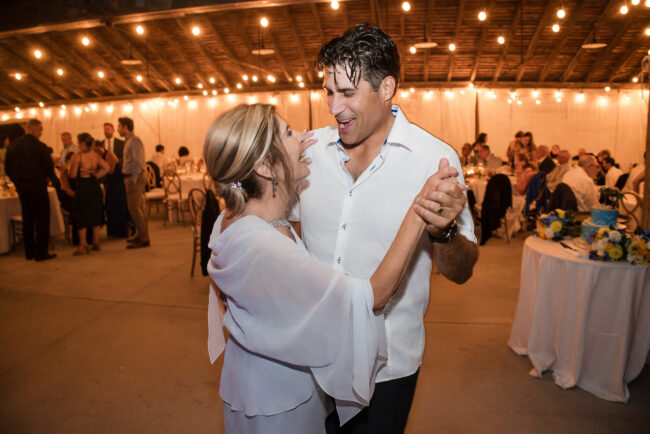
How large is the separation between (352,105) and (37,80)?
61.1ft

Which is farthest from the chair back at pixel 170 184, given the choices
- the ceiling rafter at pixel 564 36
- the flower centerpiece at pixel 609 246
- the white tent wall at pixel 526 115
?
the ceiling rafter at pixel 564 36

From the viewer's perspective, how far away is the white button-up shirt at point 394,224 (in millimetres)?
1409

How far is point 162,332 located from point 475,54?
1238cm

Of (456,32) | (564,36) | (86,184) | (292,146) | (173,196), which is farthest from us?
(564,36)

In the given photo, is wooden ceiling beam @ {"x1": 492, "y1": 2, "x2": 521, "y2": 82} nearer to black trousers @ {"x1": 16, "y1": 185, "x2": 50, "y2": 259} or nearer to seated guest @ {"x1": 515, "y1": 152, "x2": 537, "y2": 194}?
seated guest @ {"x1": 515, "y1": 152, "x2": 537, "y2": 194}

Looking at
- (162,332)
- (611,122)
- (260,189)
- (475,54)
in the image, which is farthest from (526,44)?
(260,189)

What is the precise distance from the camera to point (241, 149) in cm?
124

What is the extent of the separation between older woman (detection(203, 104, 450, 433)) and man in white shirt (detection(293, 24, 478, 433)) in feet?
0.51

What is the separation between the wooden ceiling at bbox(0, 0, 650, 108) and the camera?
10.9 metres

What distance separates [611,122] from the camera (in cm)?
1440

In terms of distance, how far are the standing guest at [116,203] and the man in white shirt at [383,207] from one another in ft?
22.6

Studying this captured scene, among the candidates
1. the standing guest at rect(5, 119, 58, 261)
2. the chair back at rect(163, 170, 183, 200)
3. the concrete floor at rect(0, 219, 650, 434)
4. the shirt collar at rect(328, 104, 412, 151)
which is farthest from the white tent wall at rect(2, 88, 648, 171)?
the shirt collar at rect(328, 104, 412, 151)

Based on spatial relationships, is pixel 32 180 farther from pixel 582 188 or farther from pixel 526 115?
pixel 526 115

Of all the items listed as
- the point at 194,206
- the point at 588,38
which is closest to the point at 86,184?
the point at 194,206
